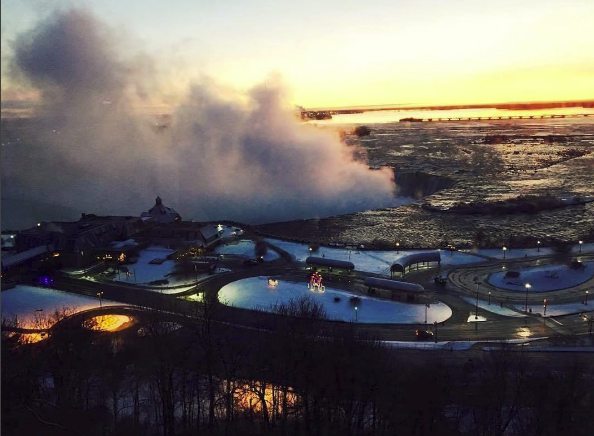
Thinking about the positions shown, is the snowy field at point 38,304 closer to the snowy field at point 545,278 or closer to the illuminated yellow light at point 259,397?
the illuminated yellow light at point 259,397

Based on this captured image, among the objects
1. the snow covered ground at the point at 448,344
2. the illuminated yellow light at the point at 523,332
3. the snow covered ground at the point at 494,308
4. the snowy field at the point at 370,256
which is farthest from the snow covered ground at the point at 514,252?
the snow covered ground at the point at 448,344

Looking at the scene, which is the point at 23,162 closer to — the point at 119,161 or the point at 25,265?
the point at 119,161

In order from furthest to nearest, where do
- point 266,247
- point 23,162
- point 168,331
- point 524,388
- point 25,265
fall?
point 23,162, point 266,247, point 25,265, point 168,331, point 524,388

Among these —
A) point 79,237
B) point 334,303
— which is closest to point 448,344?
point 334,303

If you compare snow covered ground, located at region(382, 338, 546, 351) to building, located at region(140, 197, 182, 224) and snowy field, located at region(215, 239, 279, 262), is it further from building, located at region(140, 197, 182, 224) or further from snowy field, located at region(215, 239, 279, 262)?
building, located at region(140, 197, 182, 224)

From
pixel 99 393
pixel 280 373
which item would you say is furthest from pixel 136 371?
pixel 280 373
